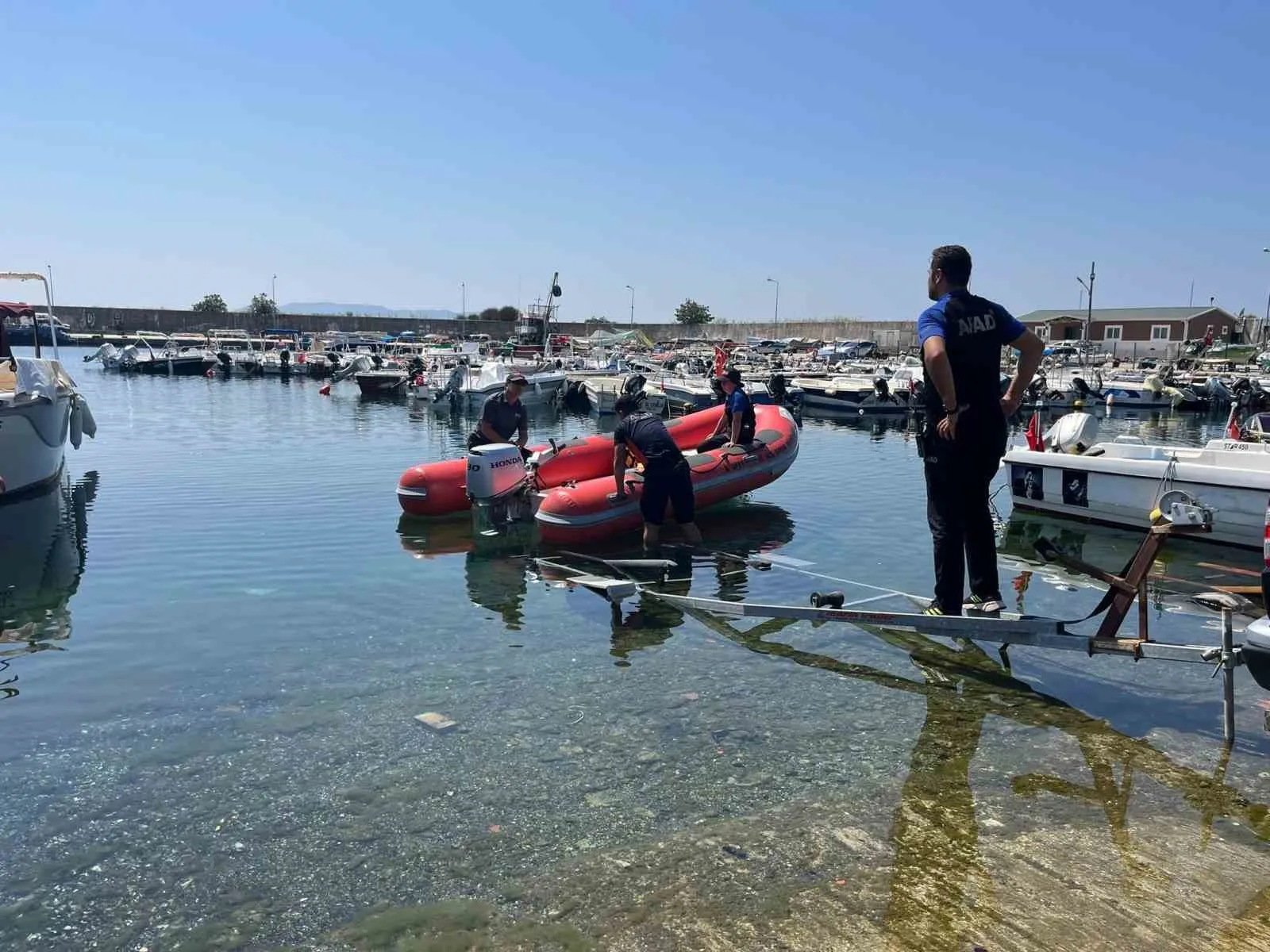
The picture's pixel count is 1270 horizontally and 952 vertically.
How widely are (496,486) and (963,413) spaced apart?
6.20m

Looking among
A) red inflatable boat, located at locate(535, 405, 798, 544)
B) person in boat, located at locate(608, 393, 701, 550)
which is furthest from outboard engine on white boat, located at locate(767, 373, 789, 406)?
person in boat, located at locate(608, 393, 701, 550)

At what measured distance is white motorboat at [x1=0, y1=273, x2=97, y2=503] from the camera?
13078 millimetres

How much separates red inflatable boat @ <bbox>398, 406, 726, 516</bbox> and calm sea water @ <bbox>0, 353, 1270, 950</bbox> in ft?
7.50

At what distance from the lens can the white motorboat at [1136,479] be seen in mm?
10539

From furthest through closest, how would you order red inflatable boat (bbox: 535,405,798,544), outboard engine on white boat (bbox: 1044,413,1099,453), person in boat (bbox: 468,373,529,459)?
outboard engine on white boat (bbox: 1044,413,1099,453)
person in boat (bbox: 468,373,529,459)
red inflatable boat (bbox: 535,405,798,544)

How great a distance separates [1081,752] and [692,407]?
86.9 ft

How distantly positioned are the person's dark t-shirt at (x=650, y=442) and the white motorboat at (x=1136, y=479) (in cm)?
543

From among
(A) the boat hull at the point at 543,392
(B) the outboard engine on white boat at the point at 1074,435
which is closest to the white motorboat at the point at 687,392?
(A) the boat hull at the point at 543,392

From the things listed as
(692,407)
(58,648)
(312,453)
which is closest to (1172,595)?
(58,648)

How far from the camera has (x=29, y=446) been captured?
13.6 m

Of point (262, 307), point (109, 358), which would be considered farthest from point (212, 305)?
point (109, 358)

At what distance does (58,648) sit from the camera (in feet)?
22.5

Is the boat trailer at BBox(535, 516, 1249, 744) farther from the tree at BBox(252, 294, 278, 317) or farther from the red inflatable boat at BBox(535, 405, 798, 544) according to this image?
the tree at BBox(252, 294, 278, 317)

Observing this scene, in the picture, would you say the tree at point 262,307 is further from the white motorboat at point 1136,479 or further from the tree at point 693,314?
the white motorboat at point 1136,479
